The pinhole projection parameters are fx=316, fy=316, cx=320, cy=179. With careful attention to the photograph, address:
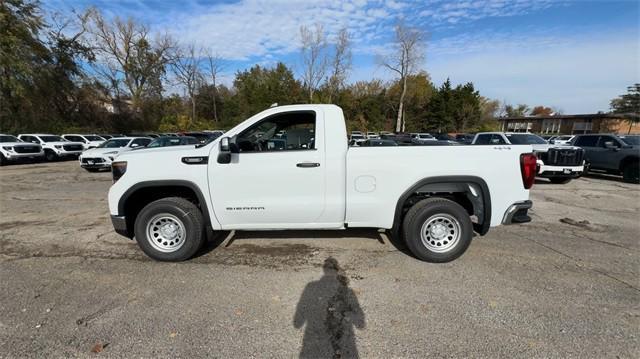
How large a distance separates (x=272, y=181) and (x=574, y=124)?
7043 centimetres

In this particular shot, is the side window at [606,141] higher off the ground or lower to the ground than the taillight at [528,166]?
lower

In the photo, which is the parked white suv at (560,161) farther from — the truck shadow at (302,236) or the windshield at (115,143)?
the windshield at (115,143)

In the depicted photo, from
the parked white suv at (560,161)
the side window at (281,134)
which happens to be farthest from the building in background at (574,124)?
the side window at (281,134)

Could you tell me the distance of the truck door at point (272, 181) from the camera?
3.82 m

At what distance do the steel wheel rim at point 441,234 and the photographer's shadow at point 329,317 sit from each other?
121 cm

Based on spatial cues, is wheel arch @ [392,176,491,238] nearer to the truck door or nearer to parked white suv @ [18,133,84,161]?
the truck door

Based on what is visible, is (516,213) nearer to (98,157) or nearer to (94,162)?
(98,157)

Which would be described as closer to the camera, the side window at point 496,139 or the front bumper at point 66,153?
the side window at point 496,139

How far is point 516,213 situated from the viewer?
3.95m

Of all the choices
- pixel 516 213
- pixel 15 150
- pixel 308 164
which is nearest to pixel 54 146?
pixel 15 150

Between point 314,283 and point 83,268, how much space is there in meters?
2.94

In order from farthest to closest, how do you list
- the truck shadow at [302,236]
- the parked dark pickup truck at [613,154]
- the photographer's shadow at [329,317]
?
1. the parked dark pickup truck at [613,154]
2. the truck shadow at [302,236]
3. the photographer's shadow at [329,317]

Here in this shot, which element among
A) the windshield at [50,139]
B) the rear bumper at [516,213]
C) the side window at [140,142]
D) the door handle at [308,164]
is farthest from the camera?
the windshield at [50,139]

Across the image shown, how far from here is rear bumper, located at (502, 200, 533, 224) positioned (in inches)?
155
